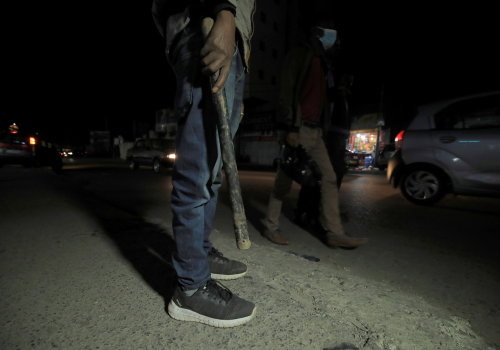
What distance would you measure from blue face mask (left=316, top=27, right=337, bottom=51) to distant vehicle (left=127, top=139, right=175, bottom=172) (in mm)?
10045

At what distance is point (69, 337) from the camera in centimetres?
104

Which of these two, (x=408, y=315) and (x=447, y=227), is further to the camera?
(x=447, y=227)

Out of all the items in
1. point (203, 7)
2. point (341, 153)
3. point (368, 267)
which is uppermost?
point (203, 7)

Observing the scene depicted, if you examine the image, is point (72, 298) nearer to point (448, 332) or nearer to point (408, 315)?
point (408, 315)

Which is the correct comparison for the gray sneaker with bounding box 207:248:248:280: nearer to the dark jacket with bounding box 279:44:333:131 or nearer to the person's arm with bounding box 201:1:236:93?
the person's arm with bounding box 201:1:236:93

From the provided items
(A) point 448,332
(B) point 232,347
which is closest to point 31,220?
(B) point 232,347

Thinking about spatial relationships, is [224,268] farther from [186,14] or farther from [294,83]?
[294,83]

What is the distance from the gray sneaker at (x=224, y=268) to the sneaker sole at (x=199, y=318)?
384 mm

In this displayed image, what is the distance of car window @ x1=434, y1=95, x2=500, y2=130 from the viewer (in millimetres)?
4199

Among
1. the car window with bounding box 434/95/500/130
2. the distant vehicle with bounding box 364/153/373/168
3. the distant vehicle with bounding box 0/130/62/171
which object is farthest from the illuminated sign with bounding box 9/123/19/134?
the distant vehicle with bounding box 364/153/373/168

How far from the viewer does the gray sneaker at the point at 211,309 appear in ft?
3.80

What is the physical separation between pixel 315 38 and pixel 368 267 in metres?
2.10

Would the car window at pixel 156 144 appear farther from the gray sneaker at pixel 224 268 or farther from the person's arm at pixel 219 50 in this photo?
the person's arm at pixel 219 50

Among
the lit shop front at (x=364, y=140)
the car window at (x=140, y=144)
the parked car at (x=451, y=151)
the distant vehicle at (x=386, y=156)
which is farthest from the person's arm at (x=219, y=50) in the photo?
the lit shop front at (x=364, y=140)
